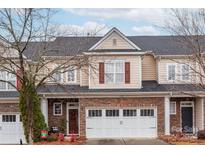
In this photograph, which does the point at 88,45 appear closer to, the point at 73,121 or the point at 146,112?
the point at 73,121

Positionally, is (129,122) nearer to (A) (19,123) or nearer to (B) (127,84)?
(B) (127,84)

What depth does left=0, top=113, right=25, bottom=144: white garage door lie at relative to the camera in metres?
23.9

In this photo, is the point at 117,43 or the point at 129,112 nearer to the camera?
the point at 129,112

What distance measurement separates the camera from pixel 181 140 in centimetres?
2156

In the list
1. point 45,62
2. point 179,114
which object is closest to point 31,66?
point 45,62

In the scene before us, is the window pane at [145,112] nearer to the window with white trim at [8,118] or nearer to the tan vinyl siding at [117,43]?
the tan vinyl siding at [117,43]

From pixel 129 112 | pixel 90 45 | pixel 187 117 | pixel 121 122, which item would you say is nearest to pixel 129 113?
pixel 129 112

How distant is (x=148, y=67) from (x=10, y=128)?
24.4 feet

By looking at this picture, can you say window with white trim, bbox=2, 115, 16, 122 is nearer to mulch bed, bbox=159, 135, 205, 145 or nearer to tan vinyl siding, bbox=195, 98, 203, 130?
mulch bed, bbox=159, 135, 205, 145

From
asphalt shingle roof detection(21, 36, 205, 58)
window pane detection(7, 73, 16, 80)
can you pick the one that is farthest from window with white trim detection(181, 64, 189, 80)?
window pane detection(7, 73, 16, 80)

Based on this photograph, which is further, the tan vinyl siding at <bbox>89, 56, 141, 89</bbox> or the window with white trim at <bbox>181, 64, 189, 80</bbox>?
the tan vinyl siding at <bbox>89, 56, 141, 89</bbox>

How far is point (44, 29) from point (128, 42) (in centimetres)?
628

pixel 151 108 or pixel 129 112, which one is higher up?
pixel 151 108

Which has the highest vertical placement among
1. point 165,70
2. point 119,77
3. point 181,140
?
point 165,70
